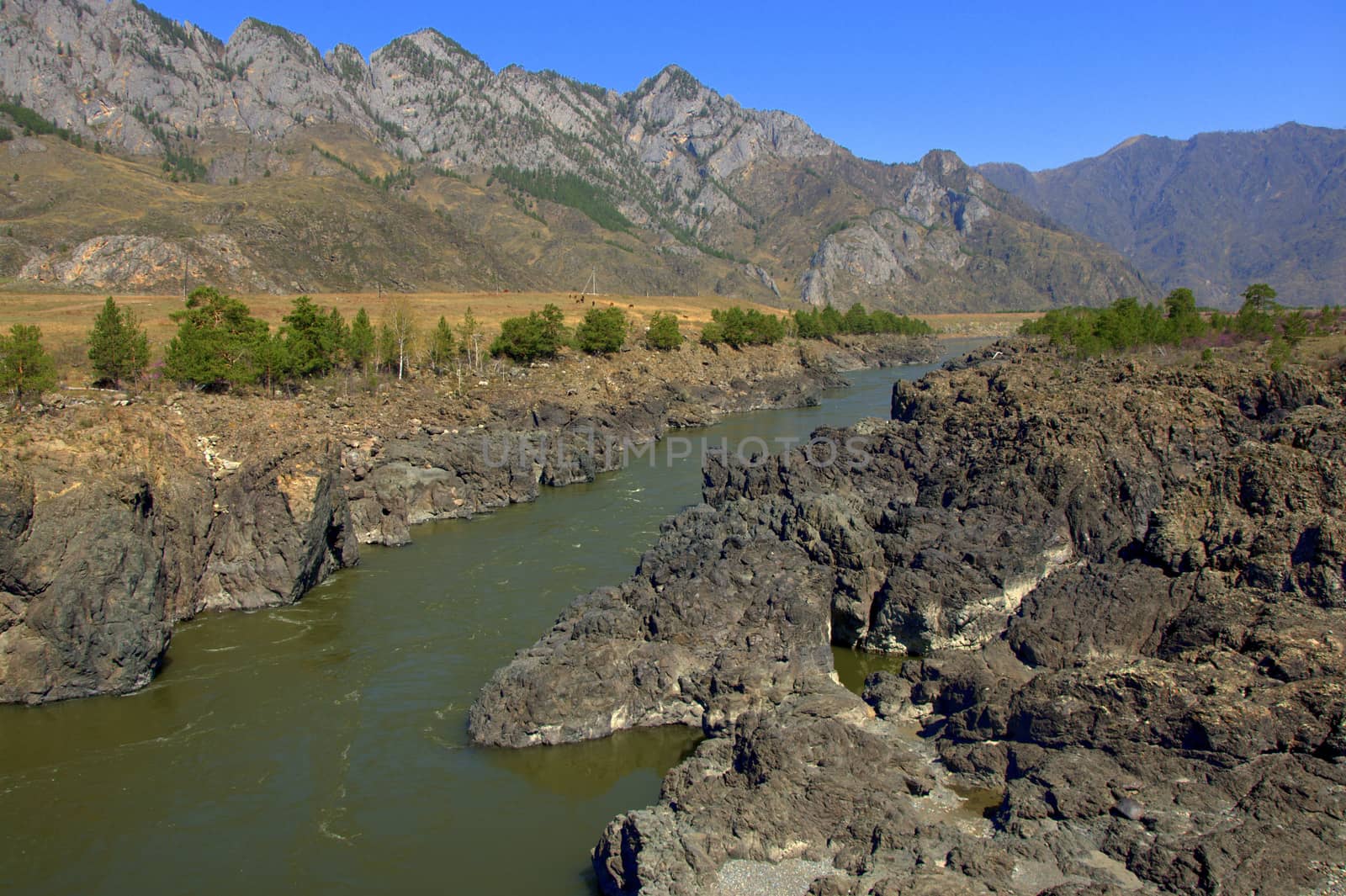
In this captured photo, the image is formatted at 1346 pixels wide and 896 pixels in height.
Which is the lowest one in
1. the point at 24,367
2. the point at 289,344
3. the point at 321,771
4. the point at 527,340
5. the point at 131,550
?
the point at 321,771

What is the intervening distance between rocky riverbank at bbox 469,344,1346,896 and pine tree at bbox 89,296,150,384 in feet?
103

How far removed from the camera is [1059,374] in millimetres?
47719

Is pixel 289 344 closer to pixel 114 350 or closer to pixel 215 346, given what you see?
pixel 215 346

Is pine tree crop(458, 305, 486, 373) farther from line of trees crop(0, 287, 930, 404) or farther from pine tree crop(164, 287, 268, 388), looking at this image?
pine tree crop(164, 287, 268, 388)

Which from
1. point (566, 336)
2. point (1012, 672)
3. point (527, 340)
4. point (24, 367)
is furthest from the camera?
point (566, 336)

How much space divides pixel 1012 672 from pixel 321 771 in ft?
52.7

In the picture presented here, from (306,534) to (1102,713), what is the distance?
84.8 feet

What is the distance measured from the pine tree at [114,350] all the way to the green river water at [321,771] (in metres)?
21.7

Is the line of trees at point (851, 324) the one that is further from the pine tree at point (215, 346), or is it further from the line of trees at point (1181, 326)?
the pine tree at point (215, 346)

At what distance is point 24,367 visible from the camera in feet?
117

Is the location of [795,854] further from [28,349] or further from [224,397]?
[28,349]

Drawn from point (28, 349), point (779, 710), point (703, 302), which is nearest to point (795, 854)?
point (779, 710)

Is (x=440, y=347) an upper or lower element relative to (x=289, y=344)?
lower

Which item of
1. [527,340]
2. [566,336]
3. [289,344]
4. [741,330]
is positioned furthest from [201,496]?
[741,330]
